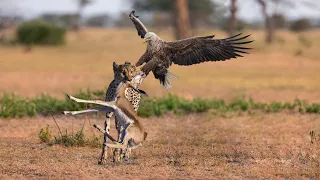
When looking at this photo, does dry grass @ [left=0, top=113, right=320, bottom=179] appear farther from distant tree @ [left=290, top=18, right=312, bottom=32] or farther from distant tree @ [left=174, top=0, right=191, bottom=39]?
distant tree @ [left=290, top=18, right=312, bottom=32]

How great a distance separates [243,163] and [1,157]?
2.85m

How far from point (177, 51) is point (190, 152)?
1267 millimetres

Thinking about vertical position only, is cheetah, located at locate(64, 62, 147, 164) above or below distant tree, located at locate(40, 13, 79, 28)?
below

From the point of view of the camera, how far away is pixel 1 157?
318 inches

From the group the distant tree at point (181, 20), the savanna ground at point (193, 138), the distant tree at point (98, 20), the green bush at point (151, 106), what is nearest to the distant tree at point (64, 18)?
the distant tree at point (98, 20)

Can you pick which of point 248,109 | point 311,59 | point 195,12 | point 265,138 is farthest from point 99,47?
point 265,138

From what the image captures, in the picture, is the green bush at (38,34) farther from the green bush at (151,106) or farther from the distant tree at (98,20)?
the distant tree at (98,20)

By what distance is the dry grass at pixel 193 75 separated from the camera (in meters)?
16.2

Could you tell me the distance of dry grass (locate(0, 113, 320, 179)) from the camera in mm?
7121

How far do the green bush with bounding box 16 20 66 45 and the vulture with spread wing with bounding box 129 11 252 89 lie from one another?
27076mm

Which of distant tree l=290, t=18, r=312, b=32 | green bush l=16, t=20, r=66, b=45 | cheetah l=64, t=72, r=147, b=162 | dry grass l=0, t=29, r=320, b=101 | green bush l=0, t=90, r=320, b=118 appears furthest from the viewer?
distant tree l=290, t=18, r=312, b=32

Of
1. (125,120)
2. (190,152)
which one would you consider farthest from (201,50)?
(125,120)

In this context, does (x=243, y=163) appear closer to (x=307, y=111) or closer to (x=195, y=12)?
(x=307, y=111)

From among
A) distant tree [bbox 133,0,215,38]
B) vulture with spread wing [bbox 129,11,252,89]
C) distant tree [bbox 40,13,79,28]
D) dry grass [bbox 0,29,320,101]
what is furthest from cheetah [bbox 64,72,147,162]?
distant tree [bbox 40,13,79,28]
